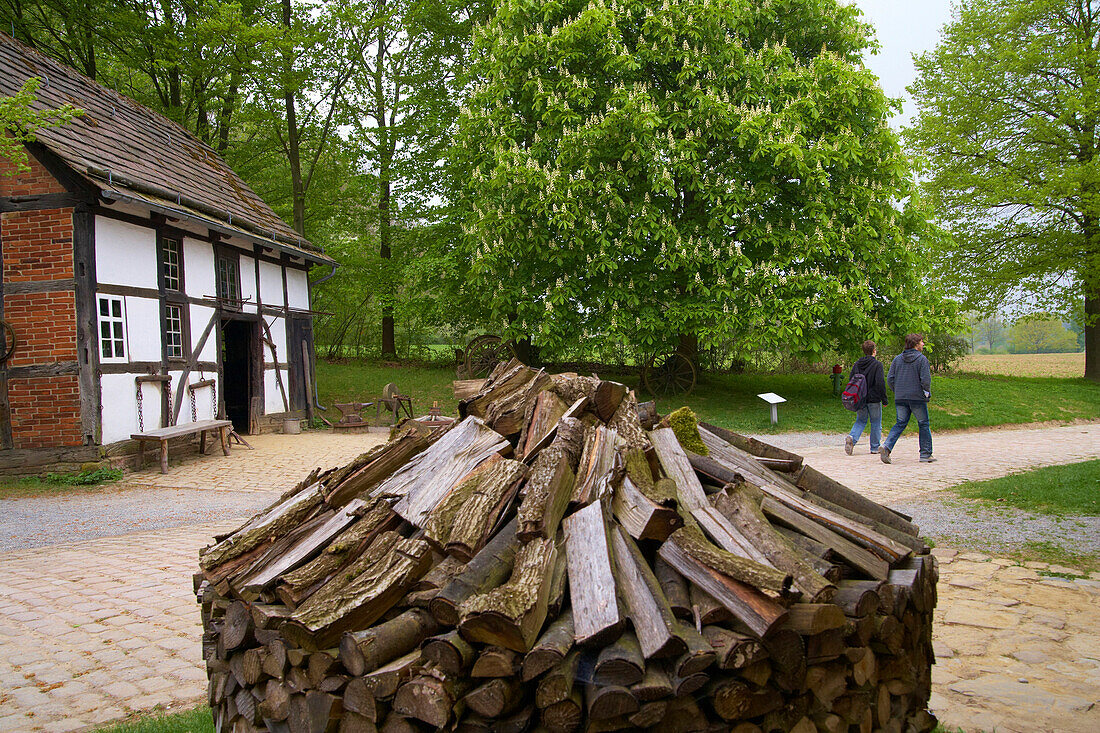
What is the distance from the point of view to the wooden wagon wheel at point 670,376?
18.5m

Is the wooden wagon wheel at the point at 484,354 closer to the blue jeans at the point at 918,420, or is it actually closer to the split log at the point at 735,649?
the blue jeans at the point at 918,420

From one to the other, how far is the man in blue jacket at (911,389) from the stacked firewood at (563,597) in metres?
7.52

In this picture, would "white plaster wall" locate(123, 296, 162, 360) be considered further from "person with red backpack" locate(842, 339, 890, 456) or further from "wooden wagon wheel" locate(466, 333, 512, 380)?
"person with red backpack" locate(842, 339, 890, 456)

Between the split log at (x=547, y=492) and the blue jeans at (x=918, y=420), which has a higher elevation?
the split log at (x=547, y=492)

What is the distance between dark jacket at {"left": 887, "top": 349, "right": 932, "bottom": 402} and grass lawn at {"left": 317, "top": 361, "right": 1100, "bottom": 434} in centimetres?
454


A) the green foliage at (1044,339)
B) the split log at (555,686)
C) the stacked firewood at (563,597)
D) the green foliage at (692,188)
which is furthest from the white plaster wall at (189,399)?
the green foliage at (1044,339)

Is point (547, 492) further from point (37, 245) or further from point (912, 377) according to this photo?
point (37, 245)

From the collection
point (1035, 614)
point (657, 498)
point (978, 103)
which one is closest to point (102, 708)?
point (657, 498)

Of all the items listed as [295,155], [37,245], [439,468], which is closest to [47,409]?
[37,245]

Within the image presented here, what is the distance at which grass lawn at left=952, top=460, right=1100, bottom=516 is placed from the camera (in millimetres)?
7227

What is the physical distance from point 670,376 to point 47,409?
1337 cm

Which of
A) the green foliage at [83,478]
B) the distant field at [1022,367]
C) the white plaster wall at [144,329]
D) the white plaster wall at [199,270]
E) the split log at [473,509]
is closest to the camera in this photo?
the split log at [473,509]

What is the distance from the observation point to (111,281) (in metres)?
11.4

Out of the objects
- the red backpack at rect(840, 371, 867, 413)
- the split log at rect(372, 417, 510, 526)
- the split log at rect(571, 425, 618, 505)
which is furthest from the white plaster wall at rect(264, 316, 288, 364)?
the split log at rect(571, 425, 618, 505)
